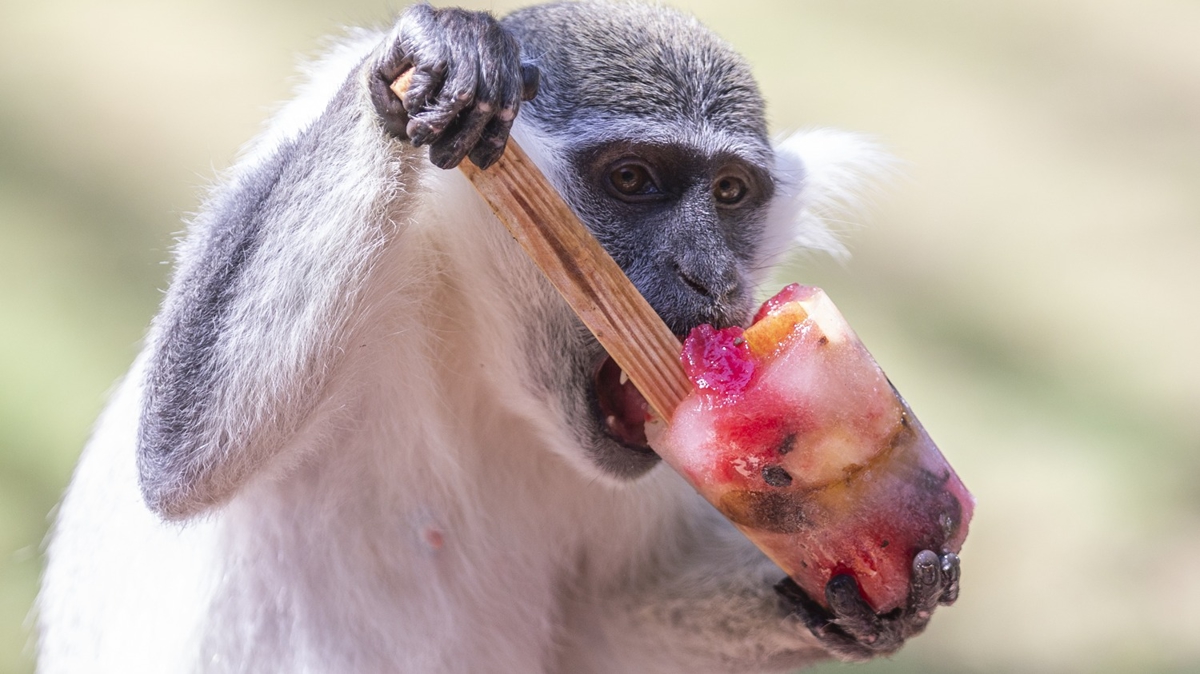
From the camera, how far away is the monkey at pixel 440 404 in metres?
1.78

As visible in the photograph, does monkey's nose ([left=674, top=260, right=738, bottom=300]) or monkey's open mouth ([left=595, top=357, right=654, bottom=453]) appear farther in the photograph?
monkey's open mouth ([left=595, top=357, right=654, bottom=453])

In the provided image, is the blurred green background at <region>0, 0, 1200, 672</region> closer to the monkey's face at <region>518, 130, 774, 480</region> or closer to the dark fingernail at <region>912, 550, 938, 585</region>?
the monkey's face at <region>518, 130, 774, 480</region>

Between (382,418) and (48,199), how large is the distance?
3673mm

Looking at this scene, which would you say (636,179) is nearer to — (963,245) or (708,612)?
(708,612)

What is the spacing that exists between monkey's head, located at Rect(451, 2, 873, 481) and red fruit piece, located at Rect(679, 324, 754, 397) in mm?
56

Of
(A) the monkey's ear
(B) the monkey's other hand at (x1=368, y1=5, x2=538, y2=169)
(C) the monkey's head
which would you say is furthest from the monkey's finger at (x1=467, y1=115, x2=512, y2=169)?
(A) the monkey's ear

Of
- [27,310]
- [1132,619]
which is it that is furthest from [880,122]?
[27,310]

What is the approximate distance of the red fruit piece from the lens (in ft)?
5.86

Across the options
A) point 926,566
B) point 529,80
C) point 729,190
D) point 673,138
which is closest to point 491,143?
point 529,80

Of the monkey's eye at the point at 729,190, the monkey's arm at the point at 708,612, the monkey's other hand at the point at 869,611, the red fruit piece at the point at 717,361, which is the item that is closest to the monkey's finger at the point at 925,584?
the monkey's other hand at the point at 869,611

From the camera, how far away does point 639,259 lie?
6.44ft

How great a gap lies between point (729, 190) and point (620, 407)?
19.0 inches

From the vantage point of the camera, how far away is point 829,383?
1.79 metres

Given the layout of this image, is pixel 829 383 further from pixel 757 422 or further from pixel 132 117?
pixel 132 117
